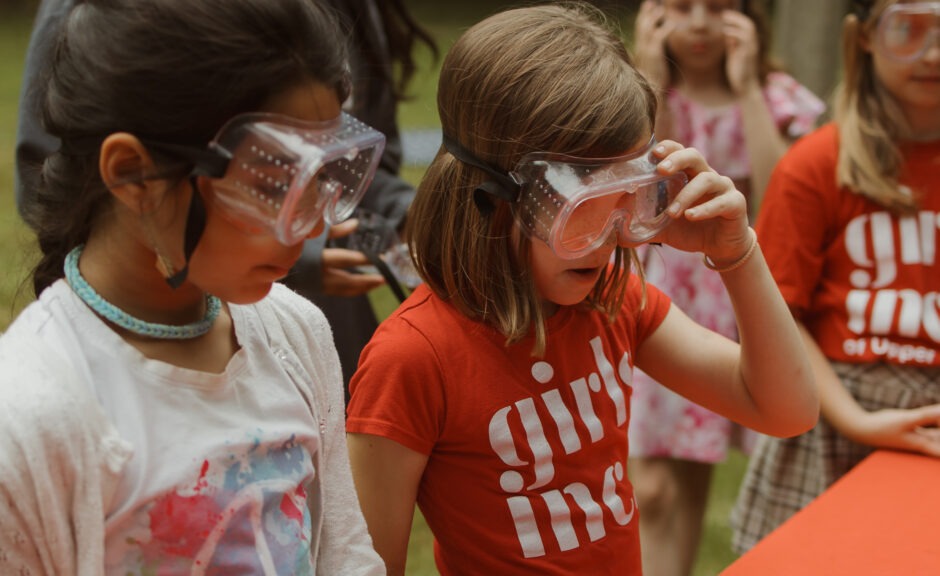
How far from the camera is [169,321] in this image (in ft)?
4.60

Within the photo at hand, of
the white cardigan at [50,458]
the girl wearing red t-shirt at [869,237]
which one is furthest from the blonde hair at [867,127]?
the white cardigan at [50,458]

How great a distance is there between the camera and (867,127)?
2.71m

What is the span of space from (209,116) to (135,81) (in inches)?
3.6

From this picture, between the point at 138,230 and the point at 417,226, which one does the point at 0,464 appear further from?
the point at 417,226

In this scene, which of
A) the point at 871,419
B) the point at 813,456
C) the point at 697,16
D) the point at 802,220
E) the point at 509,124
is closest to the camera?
the point at 509,124

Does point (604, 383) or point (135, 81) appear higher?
point (135, 81)

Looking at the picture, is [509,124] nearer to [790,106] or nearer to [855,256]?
[855,256]

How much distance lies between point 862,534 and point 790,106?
195 cm

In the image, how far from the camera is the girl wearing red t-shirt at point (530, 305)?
64.3 inches

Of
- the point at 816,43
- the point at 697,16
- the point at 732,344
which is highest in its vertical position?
the point at 732,344

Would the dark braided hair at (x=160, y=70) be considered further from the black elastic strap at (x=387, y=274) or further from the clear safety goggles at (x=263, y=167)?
the black elastic strap at (x=387, y=274)

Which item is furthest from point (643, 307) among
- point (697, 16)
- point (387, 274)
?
point (697, 16)

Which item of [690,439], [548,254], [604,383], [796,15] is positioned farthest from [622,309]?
[796,15]

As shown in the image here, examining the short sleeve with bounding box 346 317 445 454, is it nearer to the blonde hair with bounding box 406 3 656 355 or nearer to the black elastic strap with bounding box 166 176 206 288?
the blonde hair with bounding box 406 3 656 355
